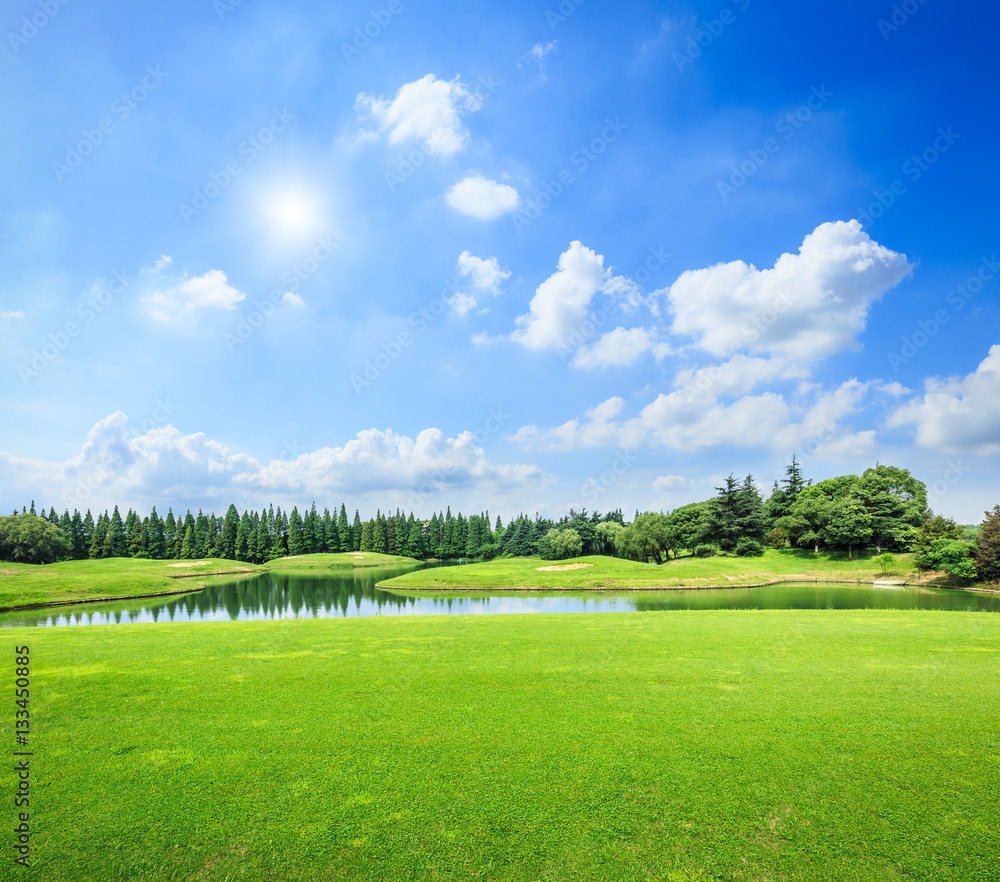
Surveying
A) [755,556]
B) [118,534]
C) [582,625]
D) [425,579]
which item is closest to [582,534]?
[755,556]

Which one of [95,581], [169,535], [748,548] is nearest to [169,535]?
[169,535]

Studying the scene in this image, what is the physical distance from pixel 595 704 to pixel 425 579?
1865 inches

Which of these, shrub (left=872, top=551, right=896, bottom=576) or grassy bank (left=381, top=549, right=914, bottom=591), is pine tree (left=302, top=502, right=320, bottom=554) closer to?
grassy bank (left=381, top=549, right=914, bottom=591)

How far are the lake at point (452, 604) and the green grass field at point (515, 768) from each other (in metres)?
19.0

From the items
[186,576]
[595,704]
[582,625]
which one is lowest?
[186,576]

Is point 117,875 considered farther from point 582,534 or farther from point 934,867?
point 582,534

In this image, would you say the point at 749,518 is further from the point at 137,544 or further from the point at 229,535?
the point at 137,544

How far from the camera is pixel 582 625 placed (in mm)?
18172

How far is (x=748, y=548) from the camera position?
6994 centimetres

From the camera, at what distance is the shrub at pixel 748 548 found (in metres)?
69.8

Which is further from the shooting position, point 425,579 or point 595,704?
point 425,579

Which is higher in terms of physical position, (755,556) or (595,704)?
(595,704)

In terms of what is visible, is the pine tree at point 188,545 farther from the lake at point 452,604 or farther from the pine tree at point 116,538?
the lake at point 452,604

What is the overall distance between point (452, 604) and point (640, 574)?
23.7 meters
